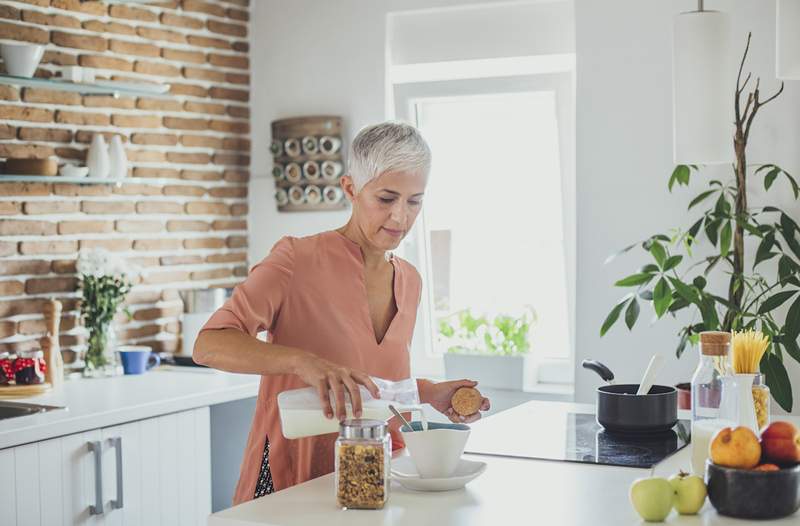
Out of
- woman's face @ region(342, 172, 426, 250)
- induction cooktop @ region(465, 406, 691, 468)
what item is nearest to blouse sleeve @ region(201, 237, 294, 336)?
woman's face @ region(342, 172, 426, 250)

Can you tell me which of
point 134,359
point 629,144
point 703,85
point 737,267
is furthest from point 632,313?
point 134,359

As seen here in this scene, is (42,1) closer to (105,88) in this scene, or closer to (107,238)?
(105,88)

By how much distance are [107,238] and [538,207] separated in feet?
6.07

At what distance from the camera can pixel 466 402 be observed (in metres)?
2.35

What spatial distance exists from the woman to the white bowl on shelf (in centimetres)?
187

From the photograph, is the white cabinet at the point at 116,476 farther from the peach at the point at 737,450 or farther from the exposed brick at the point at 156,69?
the peach at the point at 737,450

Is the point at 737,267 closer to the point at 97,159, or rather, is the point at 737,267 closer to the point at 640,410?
the point at 640,410

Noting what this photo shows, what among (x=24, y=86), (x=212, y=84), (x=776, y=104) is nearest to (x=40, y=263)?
(x=24, y=86)

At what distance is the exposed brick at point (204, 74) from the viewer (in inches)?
181

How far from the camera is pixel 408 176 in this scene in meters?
2.30

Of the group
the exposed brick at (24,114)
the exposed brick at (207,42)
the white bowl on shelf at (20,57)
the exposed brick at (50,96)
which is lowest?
the exposed brick at (24,114)

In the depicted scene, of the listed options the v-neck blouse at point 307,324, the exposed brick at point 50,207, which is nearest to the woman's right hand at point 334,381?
the v-neck blouse at point 307,324

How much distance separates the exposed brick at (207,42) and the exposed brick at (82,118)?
628 millimetres

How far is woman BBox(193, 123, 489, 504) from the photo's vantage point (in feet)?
7.49
